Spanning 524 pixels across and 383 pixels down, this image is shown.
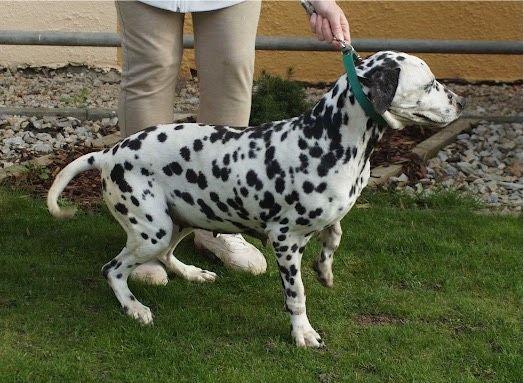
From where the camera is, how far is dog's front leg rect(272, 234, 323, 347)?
388 centimetres

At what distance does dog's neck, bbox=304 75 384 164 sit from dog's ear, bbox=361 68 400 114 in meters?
0.13

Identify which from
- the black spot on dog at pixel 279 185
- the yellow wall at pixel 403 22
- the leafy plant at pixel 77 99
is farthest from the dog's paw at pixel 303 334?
the yellow wall at pixel 403 22

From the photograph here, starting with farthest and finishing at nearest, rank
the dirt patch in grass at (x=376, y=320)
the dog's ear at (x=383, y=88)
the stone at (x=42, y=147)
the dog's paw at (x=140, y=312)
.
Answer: the stone at (x=42, y=147) → the dirt patch in grass at (x=376, y=320) → the dog's paw at (x=140, y=312) → the dog's ear at (x=383, y=88)

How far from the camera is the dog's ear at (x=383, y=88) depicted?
3602 mm

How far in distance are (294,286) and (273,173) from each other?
0.49 m

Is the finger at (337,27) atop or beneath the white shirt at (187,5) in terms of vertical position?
atop

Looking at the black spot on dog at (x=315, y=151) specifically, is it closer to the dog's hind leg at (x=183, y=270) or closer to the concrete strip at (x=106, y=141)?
the dog's hind leg at (x=183, y=270)

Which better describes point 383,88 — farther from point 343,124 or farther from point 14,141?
point 14,141

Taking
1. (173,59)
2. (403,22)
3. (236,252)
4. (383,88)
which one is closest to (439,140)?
(403,22)

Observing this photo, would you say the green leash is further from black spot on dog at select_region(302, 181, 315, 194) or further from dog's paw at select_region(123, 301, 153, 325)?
dog's paw at select_region(123, 301, 153, 325)

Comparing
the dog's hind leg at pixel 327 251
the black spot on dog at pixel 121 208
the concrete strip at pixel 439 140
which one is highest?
the black spot on dog at pixel 121 208

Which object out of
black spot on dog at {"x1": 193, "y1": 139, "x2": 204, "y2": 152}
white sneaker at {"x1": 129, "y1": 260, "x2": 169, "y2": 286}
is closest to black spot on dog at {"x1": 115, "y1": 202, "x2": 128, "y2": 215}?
black spot on dog at {"x1": 193, "y1": 139, "x2": 204, "y2": 152}

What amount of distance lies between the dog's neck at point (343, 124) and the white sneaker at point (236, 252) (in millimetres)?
1133

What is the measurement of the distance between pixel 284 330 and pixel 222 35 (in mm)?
1412
